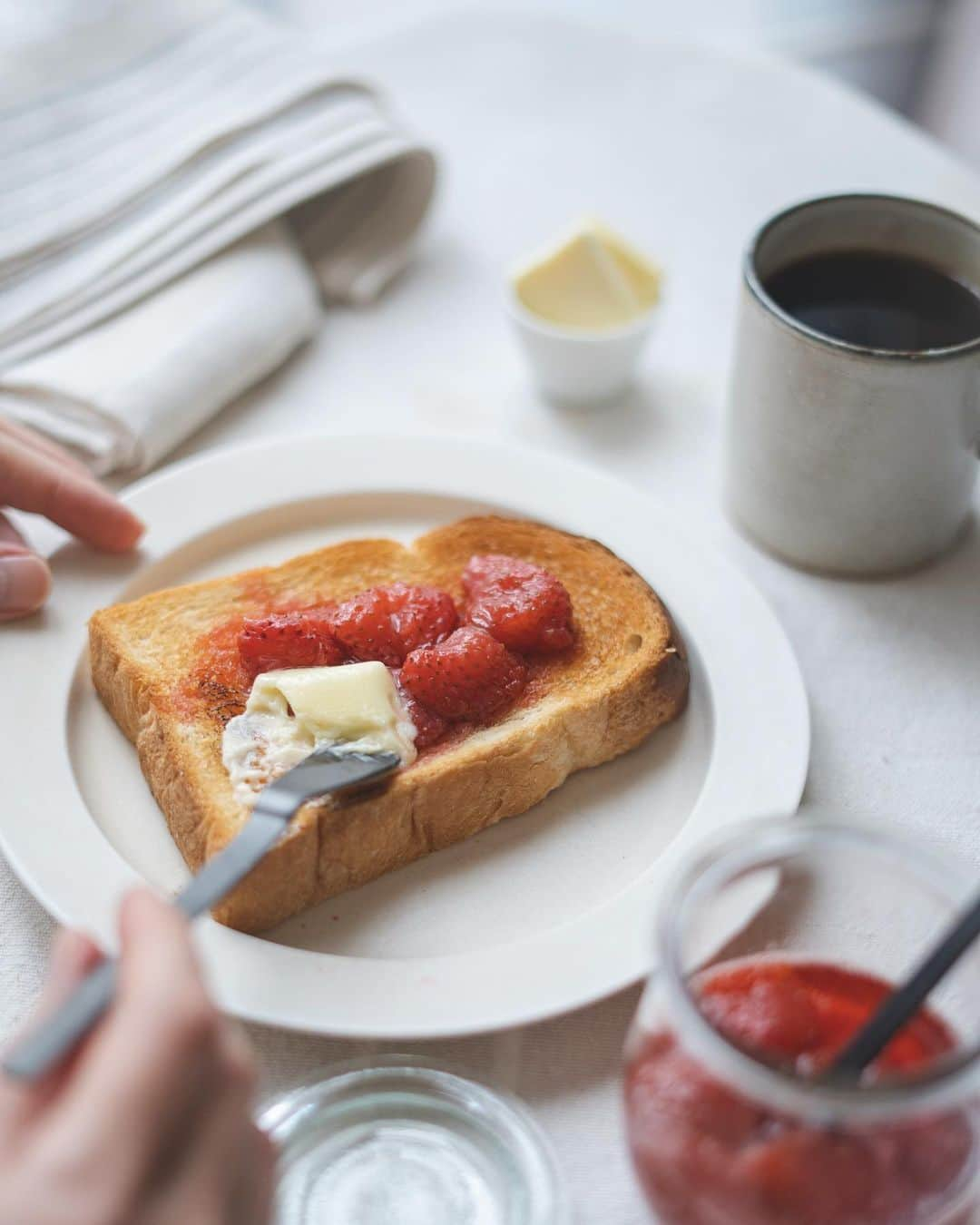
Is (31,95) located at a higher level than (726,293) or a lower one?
higher

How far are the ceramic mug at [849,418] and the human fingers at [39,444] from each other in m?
0.99

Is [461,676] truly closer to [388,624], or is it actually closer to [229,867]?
[388,624]

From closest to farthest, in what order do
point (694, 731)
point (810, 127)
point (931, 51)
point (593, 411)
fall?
point (694, 731), point (593, 411), point (810, 127), point (931, 51)

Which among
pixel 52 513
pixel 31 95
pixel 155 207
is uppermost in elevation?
pixel 31 95

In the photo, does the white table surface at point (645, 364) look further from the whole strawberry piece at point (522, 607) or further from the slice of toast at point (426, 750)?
the whole strawberry piece at point (522, 607)

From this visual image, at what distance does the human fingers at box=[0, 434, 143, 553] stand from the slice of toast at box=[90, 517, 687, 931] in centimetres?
14

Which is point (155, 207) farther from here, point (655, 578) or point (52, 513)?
point (655, 578)

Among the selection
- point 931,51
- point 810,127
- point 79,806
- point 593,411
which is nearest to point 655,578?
point 593,411

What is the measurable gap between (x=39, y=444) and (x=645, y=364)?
1.08 meters

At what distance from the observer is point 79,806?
4.90ft

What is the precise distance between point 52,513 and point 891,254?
1301 mm

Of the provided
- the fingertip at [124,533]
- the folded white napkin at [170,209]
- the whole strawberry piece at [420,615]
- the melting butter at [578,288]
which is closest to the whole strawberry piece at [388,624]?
the whole strawberry piece at [420,615]

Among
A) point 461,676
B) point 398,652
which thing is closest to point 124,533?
point 398,652

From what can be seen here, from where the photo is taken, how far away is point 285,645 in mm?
1598
